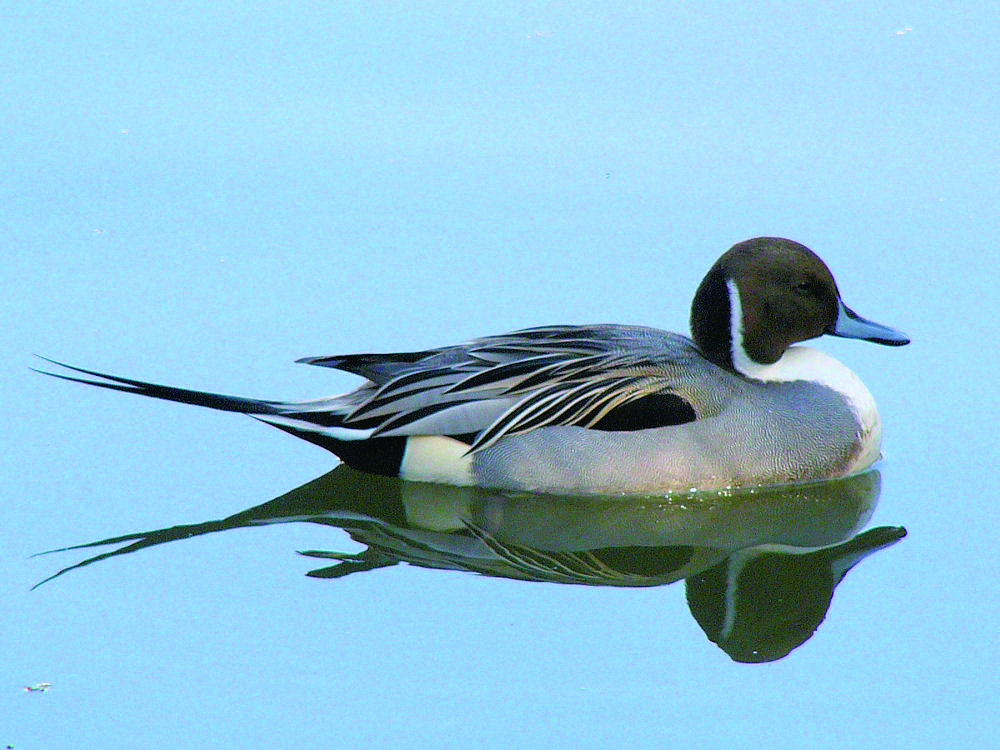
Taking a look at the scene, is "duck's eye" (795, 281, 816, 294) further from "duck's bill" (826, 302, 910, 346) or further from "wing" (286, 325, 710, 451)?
"wing" (286, 325, 710, 451)

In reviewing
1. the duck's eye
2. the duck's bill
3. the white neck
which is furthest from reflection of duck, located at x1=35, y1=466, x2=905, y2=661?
the duck's eye

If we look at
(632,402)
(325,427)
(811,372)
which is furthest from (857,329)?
(325,427)

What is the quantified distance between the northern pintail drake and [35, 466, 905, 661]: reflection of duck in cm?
9

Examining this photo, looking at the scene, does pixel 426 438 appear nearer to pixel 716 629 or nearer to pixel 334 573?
pixel 334 573

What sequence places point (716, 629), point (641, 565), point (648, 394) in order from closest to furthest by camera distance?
point (716, 629)
point (641, 565)
point (648, 394)

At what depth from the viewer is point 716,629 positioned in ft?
17.9

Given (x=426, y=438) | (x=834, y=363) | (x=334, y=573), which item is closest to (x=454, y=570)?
(x=334, y=573)

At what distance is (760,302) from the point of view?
6.65 meters

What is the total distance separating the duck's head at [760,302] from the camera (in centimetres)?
663

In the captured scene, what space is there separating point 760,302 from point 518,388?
100cm

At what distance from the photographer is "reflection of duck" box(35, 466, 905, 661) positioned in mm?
5660

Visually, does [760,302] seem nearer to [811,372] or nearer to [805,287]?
[805,287]

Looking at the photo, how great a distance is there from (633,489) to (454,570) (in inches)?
36.6

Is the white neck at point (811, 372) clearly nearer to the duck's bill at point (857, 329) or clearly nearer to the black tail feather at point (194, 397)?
the duck's bill at point (857, 329)
